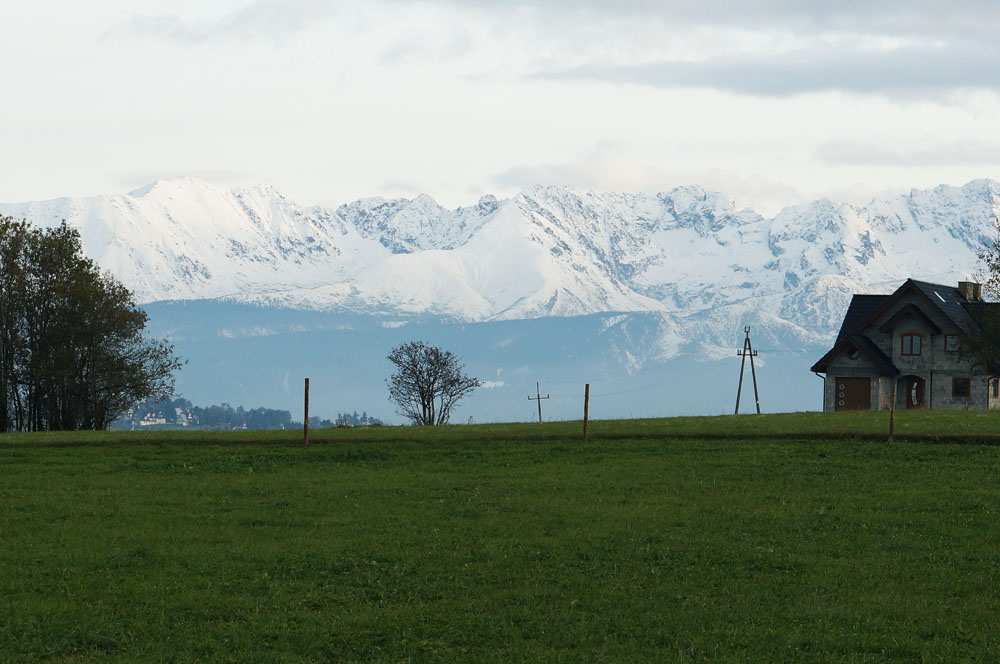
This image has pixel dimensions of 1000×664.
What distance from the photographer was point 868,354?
86.5 m

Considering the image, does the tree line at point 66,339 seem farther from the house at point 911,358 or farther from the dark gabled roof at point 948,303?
the dark gabled roof at point 948,303

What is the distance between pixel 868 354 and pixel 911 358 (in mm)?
3202

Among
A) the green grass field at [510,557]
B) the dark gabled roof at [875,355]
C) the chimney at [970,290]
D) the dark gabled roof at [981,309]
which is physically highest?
the chimney at [970,290]

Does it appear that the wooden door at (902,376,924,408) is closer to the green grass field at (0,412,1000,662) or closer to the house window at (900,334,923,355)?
the house window at (900,334,923,355)

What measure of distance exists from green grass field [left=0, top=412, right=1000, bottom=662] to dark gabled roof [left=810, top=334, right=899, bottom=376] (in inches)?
1776

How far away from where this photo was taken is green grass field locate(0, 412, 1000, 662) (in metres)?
18.7

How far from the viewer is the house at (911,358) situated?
3356 inches

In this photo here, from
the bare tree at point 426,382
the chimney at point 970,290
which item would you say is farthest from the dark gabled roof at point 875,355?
the bare tree at point 426,382

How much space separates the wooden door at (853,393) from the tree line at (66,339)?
157 ft

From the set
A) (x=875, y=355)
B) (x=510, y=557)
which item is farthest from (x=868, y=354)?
(x=510, y=557)

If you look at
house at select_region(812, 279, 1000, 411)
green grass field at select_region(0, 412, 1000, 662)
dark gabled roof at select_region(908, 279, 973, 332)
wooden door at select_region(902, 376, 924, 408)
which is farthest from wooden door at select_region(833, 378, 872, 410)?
green grass field at select_region(0, 412, 1000, 662)

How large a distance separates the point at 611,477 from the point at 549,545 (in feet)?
36.7

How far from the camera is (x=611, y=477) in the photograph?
3634cm

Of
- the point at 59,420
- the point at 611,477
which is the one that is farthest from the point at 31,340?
the point at 611,477
